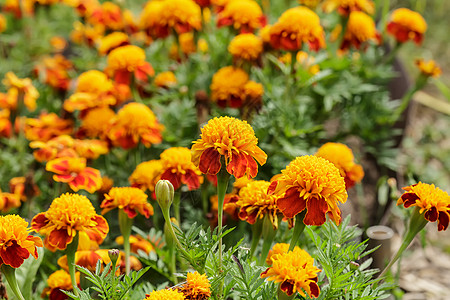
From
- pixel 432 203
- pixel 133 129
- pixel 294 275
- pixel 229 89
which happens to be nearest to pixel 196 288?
pixel 294 275

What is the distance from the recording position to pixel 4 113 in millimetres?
2082

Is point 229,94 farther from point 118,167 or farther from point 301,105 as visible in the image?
point 118,167

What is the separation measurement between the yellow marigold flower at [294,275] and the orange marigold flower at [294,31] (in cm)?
95

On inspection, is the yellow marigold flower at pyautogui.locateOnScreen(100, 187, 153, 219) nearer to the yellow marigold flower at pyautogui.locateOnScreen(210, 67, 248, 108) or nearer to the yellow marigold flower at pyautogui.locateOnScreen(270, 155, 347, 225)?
the yellow marigold flower at pyautogui.locateOnScreen(270, 155, 347, 225)

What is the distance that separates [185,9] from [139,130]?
0.58 m

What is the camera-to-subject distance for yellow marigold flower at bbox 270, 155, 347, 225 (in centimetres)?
100

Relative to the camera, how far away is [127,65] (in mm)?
1931

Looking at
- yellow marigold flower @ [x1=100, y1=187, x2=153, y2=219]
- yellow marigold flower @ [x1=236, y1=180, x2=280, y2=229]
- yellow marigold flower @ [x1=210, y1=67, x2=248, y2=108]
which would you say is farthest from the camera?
yellow marigold flower @ [x1=210, y1=67, x2=248, y2=108]

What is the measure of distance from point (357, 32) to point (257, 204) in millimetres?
1264

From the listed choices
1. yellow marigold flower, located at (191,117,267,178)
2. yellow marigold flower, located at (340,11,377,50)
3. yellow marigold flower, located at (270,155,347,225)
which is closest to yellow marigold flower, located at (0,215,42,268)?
yellow marigold flower, located at (191,117,267,178)

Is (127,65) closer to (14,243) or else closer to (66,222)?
(66,222)

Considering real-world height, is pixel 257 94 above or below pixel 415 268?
above

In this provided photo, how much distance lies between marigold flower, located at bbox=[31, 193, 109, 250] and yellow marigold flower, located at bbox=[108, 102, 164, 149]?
51 cm

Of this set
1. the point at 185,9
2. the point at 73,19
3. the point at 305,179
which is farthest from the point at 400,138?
the point at 73,19
